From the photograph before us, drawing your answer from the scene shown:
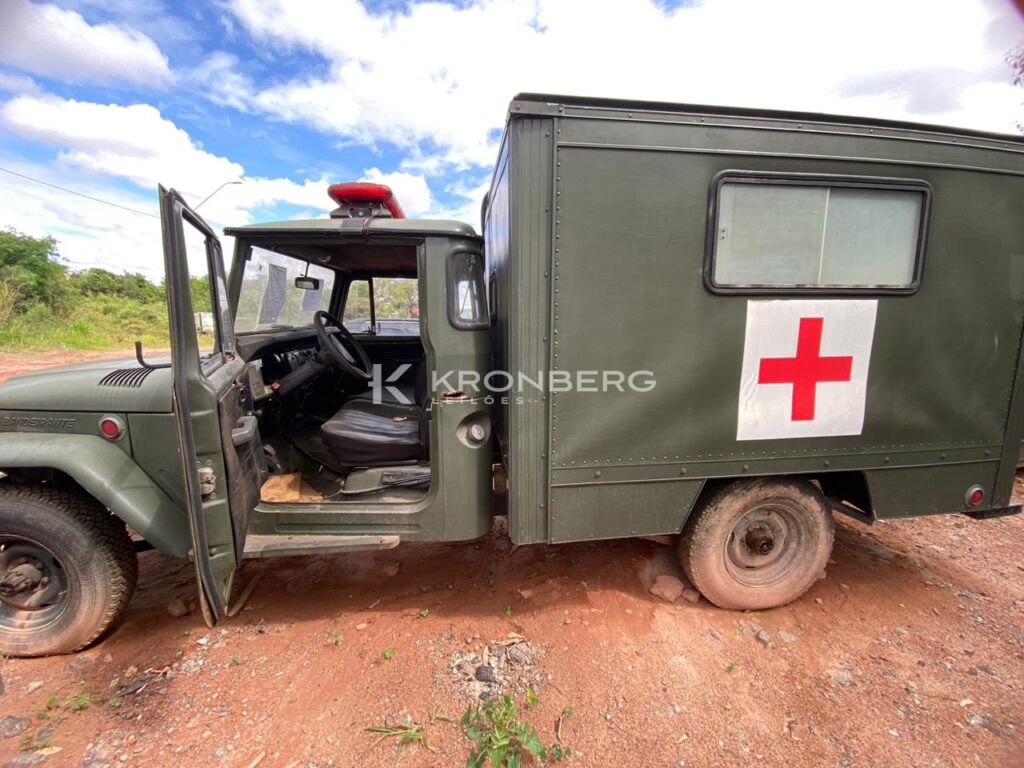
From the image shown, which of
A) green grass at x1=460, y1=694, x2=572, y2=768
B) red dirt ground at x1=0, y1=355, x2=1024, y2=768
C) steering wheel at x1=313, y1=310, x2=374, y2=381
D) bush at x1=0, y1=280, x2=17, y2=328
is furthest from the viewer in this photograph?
bush at x1=0, y1=280, x2=17, y2=328

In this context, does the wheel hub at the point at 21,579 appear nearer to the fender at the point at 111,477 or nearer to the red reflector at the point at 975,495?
the fender at the point at 111,477

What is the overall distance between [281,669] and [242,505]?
83cm

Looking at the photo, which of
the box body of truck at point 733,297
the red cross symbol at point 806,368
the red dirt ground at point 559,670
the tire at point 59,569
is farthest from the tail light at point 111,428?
the red cross symbol at point 806,368

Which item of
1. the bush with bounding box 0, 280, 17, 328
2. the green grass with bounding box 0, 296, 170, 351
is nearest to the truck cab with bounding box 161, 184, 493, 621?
the green grass with bounding box 0, 296, 170, 351

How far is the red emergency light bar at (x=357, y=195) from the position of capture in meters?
2.70

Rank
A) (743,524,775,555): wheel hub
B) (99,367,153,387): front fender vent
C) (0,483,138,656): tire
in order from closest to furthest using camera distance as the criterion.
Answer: (0,483,138,656): tire < (99,367,153,387): front fender vent < (743,524,775,555): wheel hub

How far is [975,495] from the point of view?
2.67 metres

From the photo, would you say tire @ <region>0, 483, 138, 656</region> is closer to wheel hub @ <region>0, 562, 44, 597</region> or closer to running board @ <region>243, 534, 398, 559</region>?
wheel hub @ <region>0, 562, 44, 597</region>

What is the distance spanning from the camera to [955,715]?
6.99 ft

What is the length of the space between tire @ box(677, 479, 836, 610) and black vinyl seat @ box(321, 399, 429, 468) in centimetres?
166

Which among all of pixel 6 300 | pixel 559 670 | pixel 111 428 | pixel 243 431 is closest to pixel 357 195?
pixel 243 431

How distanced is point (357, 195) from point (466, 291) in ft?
2.86

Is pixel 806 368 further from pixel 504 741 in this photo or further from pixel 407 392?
pixel 407 392

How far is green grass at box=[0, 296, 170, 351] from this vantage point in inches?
575
